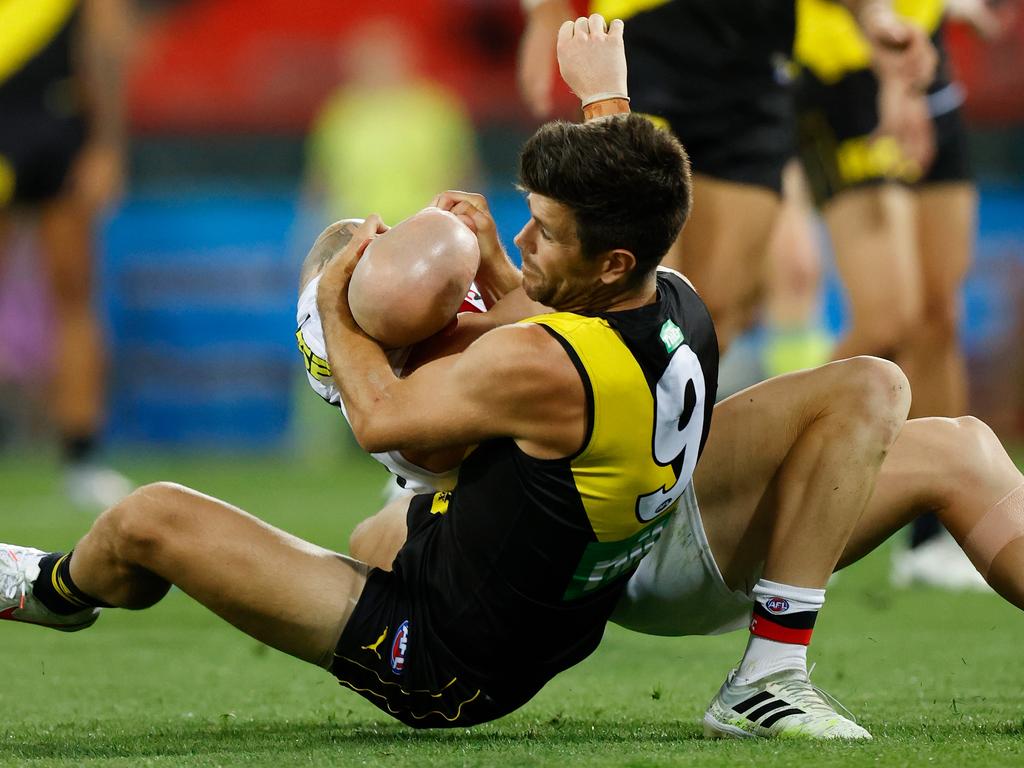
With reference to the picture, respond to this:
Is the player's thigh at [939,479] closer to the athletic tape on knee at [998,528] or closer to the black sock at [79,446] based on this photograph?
the athletic tape on knee at [998,528]

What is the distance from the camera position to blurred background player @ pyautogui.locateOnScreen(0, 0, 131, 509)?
852cm

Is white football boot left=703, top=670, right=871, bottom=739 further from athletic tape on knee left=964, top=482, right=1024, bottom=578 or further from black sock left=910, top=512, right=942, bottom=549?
black sock left=910, top=512, right=942, bottom=549

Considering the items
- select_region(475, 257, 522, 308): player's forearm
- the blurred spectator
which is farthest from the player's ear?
the blurred spectator

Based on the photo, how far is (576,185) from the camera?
2980mm

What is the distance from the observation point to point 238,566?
3180 mm

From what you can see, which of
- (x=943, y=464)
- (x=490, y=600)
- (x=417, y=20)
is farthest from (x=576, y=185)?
(x=417, y=20)

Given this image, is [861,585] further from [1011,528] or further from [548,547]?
[548,547]

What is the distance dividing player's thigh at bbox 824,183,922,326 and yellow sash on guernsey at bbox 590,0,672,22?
1239 millimetres

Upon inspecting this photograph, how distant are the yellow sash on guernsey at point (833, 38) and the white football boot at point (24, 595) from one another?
12.7 ft

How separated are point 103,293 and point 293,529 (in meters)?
4.88

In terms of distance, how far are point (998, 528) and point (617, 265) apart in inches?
37.5

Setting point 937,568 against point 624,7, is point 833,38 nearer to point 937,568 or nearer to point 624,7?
point 624,7

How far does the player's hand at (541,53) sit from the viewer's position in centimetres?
469

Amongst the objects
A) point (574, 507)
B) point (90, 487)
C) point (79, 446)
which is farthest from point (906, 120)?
point (79, 446)
